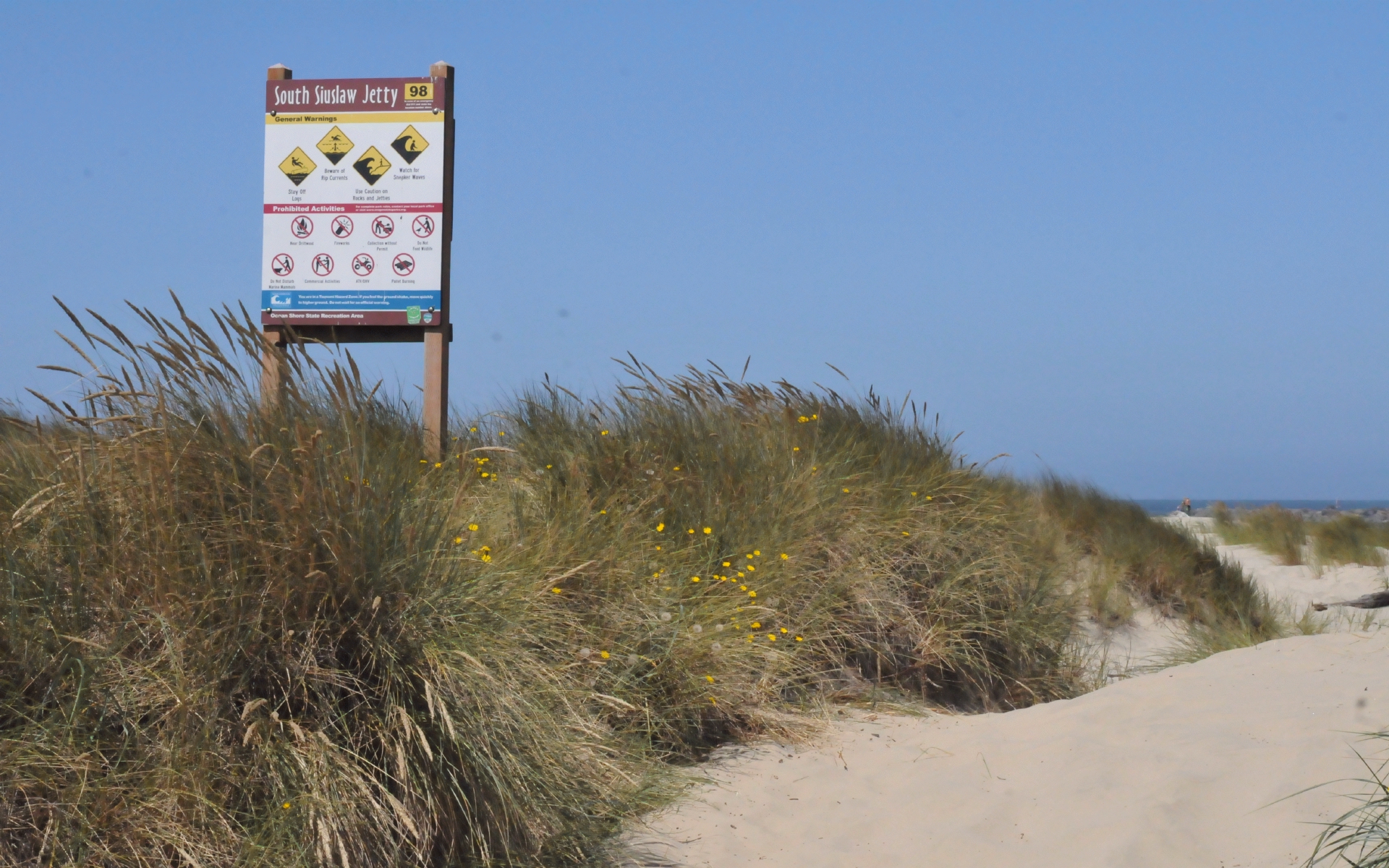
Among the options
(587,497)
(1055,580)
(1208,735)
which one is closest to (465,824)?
(587,497)

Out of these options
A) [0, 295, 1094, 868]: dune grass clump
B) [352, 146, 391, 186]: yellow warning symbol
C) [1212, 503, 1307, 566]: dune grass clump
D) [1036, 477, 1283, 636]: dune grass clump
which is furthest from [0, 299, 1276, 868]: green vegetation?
[1212, 503, 1307, 566]: dune grass clump

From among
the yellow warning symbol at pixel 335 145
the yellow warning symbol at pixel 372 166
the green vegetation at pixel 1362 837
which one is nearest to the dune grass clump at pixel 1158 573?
the green vegetation at pixel 1362 837

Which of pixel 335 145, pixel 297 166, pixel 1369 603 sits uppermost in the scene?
pixel 335 145

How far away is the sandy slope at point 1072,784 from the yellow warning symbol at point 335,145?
4.62 metres

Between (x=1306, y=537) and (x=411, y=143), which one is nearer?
(x=411, y=143)

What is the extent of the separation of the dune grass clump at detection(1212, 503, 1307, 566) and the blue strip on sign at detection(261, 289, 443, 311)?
997 cm

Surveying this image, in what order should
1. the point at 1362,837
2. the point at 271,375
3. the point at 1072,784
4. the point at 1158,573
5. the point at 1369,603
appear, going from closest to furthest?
1. the point at 1362,837
2. the point at 271,375
3. the point at 1072,784
4. the point at 1158,573
5. the point at 1369,603

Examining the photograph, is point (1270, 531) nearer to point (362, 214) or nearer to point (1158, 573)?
point (1158, 573)

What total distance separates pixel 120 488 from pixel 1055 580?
19.3 ft

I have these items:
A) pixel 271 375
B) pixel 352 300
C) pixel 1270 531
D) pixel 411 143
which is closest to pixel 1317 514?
pixel 1270 531

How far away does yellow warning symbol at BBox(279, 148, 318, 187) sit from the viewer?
6.78 meters

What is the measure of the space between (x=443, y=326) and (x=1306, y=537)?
10.9m

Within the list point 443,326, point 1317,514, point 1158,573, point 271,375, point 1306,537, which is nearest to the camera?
point 271,375

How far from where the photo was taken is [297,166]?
6.80 metres
